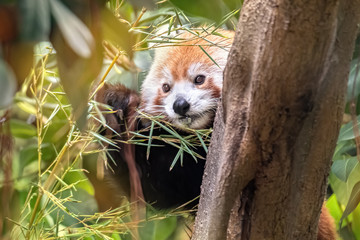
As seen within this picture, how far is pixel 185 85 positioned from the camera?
6.95ft

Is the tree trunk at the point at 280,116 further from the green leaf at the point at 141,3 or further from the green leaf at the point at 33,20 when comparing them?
the green leaf at the point at 33,20

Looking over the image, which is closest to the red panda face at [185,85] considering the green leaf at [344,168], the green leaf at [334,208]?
the green leaf at [344,168]

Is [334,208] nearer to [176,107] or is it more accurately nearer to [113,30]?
[176,107]

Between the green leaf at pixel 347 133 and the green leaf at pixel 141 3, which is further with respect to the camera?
the green leaf at pixel 347 133

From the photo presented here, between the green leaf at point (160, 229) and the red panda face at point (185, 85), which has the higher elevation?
the red panda face at point (185, 85)

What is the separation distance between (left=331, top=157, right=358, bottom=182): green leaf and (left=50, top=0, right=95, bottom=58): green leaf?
1934 mm

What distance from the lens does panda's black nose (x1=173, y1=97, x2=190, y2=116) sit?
1986 millimetres

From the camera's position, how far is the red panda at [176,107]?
1997mm

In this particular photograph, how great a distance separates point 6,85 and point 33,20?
0.24 ft

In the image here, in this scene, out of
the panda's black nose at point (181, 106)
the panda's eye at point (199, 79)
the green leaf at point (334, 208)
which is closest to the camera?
the panda's black nose at point (181, 106)

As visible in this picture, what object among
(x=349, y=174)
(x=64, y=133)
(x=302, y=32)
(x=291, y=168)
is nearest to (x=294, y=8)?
(x=302, y=32)

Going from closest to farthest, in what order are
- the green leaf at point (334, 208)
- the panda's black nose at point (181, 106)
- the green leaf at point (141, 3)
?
the green leaf at point (141, 3)
the panda's black nose at point (181, 106)
the green leaf at point (334, 208)

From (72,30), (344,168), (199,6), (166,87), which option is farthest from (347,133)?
(72,30)

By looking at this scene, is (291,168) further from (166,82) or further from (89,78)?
(166,82)
